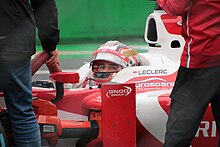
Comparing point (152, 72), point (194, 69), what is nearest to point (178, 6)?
point (194, 69)

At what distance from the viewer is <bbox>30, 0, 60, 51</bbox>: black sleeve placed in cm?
218

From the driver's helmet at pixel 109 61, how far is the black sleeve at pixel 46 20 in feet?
3.12

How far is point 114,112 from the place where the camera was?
251 centimetres

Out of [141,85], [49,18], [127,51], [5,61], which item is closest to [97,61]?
[127,51]

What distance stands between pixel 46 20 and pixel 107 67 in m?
1.11

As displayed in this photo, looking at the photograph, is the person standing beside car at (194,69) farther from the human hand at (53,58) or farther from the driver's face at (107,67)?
the driver's face at (107,67)

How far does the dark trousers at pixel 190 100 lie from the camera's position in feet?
6.89

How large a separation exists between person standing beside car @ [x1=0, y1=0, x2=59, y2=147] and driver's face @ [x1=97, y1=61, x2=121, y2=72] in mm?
1076

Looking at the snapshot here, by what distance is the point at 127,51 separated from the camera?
331cm

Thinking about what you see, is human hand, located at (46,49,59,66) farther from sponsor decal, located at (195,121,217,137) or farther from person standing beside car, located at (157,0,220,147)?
sponsor decal, located at (195,121,217,137)

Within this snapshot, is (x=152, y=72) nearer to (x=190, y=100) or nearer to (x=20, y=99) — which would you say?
(x=190, y=100)

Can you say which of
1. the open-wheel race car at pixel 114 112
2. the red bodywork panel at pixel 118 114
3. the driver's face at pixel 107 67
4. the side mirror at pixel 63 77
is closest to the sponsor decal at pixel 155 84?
the open-wheel race car at pixel 114 112

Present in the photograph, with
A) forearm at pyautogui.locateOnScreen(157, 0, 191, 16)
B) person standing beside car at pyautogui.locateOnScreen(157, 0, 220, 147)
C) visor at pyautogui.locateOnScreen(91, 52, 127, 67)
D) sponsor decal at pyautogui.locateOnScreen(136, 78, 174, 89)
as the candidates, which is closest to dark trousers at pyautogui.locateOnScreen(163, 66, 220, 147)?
person standing beside car at pyautogui.locateOnScreen(157, 0, 220, 147)

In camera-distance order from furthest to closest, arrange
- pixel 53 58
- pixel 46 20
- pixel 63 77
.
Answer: pixel 63 77 < pixel 53 58 < pixel 46 20
